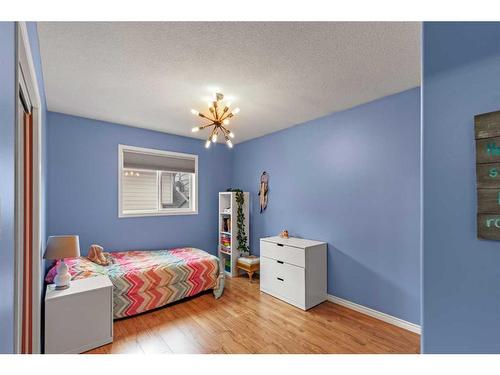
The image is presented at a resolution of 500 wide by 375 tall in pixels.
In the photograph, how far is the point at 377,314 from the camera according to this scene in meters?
2.65

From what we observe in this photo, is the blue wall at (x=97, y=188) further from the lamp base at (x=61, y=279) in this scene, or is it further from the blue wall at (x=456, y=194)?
the blue wall at (x=456, y=194)

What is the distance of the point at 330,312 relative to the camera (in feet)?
9.20

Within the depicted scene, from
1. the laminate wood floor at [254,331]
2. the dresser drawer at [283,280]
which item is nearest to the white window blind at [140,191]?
the laminate wood floor at [254,331]

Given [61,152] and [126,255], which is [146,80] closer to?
[61,152]

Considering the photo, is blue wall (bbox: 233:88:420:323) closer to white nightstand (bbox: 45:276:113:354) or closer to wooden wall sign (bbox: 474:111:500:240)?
wooden wall sign (bbox: 474:111:500:240)

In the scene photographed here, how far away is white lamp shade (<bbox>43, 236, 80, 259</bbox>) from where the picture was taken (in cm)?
206

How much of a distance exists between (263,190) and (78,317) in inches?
115

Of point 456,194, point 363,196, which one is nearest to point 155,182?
point 363,196

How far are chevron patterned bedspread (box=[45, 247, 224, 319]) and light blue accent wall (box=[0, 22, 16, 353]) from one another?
6.69 ft

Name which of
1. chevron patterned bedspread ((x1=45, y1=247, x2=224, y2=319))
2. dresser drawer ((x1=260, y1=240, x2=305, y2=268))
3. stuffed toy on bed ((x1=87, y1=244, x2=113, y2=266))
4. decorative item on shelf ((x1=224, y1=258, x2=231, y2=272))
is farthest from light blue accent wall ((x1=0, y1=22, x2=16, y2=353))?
decorative item on shelf ((x1=224, y1=258, x2=231, y2=272))

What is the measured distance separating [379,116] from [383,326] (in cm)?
232

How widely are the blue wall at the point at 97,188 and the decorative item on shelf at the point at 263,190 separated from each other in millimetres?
1329

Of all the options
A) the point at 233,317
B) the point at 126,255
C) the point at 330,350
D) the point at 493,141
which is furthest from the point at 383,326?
the point at 126,255
